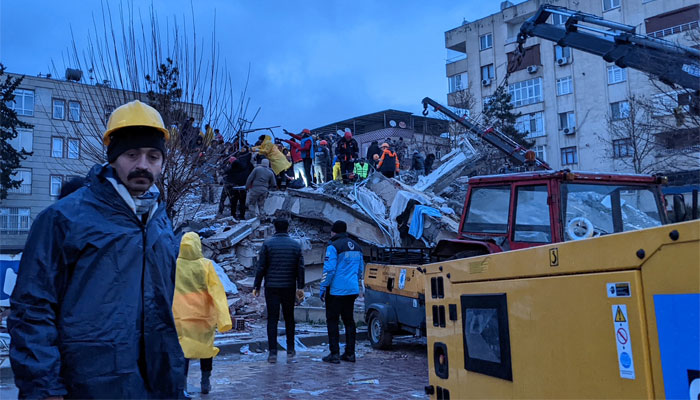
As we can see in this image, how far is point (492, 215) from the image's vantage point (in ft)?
25.0

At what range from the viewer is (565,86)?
39.8 metres

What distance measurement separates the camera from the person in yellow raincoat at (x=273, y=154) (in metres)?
16.3

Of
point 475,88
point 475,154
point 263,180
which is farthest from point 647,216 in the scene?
point 475,88

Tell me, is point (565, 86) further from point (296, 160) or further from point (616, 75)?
point (296, 160)

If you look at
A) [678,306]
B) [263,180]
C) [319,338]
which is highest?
[263,180]

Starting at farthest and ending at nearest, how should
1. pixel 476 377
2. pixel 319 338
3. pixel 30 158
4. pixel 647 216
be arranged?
pixel 30 158 < pixel 319 338 < pixel 647 216 < pixel 476 377

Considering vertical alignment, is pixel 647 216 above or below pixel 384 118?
below

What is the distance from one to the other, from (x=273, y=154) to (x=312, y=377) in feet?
34.2

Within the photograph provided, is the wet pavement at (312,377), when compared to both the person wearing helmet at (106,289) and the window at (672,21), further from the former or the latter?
the window at (672,21)

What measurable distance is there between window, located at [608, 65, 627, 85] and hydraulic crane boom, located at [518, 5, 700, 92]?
78.9 ft

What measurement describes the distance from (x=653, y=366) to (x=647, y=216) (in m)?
5.54

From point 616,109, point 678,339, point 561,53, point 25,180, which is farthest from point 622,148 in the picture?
point 25,180

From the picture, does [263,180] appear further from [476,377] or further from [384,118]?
[384,118]

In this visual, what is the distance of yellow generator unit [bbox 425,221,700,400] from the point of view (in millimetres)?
1989
